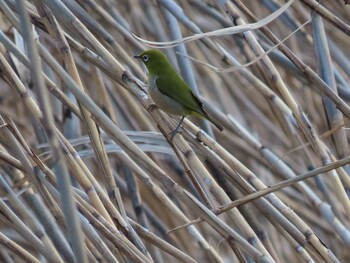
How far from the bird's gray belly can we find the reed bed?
23 mm

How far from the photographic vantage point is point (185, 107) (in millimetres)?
2223

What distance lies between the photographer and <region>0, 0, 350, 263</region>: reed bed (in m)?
1.63

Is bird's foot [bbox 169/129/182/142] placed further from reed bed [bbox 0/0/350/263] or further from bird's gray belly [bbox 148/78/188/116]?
bird's gray belly [bbox 148/78/188/116]

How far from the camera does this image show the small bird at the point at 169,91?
84.4 inches

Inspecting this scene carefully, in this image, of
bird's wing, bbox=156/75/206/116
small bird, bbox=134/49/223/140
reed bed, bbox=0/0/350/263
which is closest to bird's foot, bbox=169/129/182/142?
reed bed, bbox=0/0/350/263

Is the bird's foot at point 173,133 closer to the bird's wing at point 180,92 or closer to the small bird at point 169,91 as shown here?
the small bird at point 169,91

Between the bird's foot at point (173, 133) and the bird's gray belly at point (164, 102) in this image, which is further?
the bird's gray belly at point (164, 102)

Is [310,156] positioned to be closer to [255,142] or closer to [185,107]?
[255,142]

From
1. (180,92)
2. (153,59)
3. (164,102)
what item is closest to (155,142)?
(164,102)

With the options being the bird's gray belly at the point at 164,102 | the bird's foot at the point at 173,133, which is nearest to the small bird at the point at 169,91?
the bird's gray belly at the point at 164,102

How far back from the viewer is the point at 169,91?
2.23 metres

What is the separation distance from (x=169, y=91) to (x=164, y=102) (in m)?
0.11

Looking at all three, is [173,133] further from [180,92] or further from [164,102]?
[180,92]

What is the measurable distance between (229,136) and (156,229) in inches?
21.8
